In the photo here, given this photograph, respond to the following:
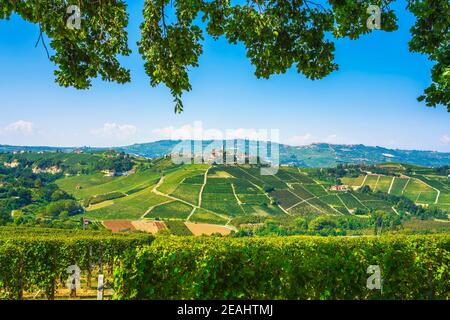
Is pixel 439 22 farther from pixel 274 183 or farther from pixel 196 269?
pixel 274 183

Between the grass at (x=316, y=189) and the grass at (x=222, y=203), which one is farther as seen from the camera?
the grass at (x=316, y=189)

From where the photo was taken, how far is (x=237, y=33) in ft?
26.1

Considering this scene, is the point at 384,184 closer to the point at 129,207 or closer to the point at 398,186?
the point at 398,186

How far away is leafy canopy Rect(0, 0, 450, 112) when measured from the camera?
283 inches

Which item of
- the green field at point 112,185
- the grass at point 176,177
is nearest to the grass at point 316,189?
the grass at point 176,177

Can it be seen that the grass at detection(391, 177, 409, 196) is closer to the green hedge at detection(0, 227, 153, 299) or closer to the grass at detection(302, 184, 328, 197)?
the grass at detection(302, 184, 328, 197)

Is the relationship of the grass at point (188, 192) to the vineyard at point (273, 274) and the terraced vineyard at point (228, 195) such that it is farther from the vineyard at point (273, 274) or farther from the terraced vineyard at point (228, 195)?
the vineyard at point (273, 274)

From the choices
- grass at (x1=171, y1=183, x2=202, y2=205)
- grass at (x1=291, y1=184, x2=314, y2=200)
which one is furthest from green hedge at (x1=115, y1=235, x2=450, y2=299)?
grass at (x1=291, y1=184, x2=314, y2=200)

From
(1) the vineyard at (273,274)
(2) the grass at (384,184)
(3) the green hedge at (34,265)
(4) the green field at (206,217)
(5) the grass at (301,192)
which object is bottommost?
(4) the green field at (206,217)

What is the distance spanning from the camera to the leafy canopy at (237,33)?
719cm

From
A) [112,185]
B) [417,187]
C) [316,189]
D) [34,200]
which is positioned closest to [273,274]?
[316,189]

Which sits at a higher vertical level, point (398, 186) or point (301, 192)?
point (398, 186)

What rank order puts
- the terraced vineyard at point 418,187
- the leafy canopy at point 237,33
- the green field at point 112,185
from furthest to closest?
the green field at point 112,185, the terraced vineyard at point 418,187, the leafy canopy at point 237,33
